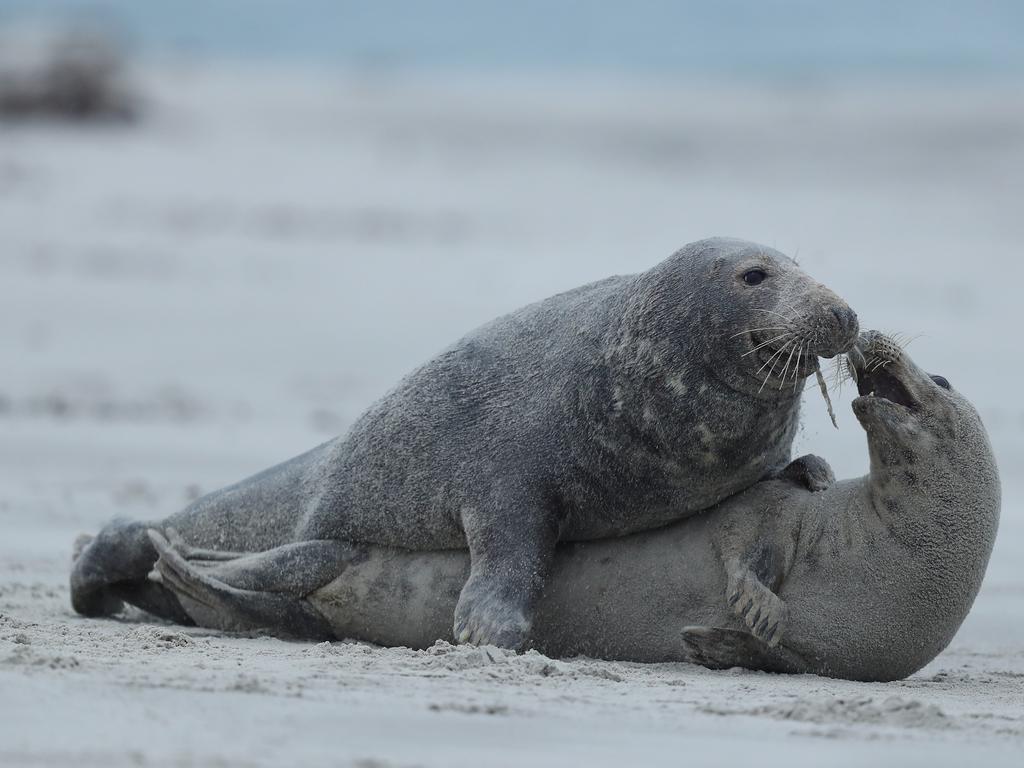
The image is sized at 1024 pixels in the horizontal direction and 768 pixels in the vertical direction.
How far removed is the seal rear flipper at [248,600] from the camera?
5793 millimetres

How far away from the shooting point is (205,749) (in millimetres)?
3699

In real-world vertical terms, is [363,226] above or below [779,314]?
above

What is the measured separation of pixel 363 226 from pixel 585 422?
11.8 meters

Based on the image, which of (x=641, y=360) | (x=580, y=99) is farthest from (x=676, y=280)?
(x=580, y=99)

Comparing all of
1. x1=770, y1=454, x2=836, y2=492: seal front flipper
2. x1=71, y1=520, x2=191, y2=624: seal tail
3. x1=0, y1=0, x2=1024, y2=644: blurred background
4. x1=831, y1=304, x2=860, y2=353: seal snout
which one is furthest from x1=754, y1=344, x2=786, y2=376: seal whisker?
x1=71, y1=520, x2=191, y2=624: seal tail

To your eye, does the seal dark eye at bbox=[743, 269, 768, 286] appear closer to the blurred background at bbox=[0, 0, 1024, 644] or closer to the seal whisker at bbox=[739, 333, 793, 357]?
the seal whisker at bbox=[739, 333, 793, 357]

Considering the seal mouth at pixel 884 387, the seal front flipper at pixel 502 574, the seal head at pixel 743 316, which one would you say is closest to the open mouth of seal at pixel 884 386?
the seal mouth at pixel 884 387

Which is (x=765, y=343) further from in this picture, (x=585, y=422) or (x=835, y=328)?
(x=585, y=422)

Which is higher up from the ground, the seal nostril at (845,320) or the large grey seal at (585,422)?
the seal nostril at (845,320)

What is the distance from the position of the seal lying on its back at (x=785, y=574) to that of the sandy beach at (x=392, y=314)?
16 cm

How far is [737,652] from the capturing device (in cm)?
526

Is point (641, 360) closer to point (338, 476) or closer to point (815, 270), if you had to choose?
point (338, 476)

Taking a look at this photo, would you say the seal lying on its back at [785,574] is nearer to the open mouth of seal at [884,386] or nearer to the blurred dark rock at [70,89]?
the open mouth of seal at [884,386]

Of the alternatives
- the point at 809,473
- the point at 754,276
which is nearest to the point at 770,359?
the point at 754,276
